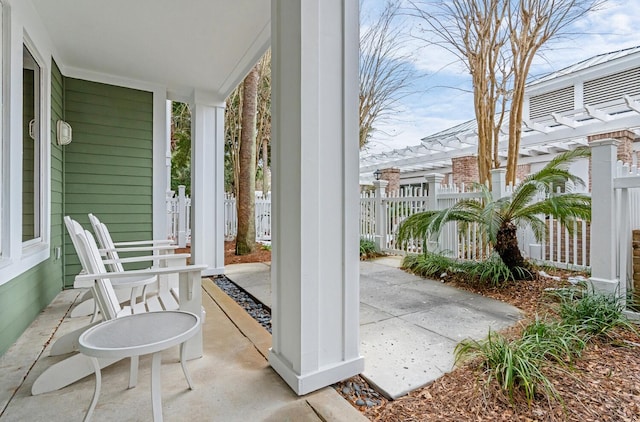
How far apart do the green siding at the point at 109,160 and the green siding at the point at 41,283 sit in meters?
0.16

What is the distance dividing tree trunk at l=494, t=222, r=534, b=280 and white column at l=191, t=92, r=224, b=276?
3771 mm

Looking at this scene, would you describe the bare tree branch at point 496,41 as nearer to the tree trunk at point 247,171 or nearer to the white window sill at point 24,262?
the tree trunk at point 247,171

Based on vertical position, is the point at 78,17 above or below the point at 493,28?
below

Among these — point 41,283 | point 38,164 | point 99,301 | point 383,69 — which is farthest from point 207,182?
point 383,69

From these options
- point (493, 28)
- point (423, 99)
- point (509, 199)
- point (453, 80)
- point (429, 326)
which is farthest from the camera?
point (423, 99)

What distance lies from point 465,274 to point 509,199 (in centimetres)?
112

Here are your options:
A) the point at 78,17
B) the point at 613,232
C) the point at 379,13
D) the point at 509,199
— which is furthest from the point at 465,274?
the point at 379,13

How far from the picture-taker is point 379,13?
23.6 feet

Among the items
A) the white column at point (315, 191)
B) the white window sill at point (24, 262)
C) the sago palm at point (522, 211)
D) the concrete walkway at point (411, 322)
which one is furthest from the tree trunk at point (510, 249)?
the white window sill at point (24, 262)

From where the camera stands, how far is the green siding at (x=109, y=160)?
398 centimetres

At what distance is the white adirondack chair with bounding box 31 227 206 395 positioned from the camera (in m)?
1.78

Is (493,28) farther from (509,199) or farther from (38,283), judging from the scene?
(38,283)

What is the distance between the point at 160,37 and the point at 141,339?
9.84ft

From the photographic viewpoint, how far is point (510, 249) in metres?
4.02
